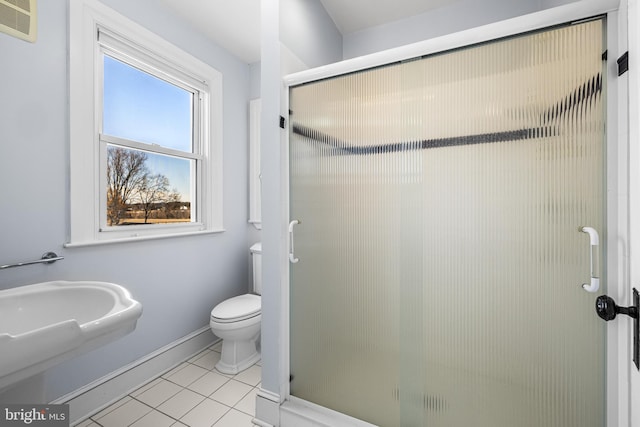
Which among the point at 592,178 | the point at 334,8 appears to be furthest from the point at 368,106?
the point at 334,8

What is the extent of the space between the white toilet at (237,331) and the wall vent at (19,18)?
1.79m

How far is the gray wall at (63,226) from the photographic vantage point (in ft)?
4.10

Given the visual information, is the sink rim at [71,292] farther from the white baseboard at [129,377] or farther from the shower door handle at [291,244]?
the shower door handle at [291,244]

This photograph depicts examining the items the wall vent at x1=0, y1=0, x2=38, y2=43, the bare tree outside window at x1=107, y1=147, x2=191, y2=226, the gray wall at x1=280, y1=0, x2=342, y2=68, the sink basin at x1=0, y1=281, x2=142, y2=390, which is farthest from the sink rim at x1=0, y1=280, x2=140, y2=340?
the gray wall at x1=280, y1=0, x2=342, y2=68

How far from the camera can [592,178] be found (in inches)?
35.7

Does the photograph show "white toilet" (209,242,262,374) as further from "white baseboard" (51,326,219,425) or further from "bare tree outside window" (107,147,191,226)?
"bare tree outside window" (107,147,191,226)

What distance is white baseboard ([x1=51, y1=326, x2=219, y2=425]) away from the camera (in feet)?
4.75

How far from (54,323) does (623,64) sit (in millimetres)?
2306

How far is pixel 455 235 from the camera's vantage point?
3.63ft

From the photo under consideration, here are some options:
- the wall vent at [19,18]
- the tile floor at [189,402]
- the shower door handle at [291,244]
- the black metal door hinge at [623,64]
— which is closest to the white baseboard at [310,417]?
the tile floor at [189,402]

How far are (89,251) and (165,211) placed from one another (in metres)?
0.60

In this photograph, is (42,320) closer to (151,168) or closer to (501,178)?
(151,168)

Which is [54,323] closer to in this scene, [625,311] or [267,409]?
[267,409]

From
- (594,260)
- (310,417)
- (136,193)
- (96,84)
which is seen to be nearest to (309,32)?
(96,84)
